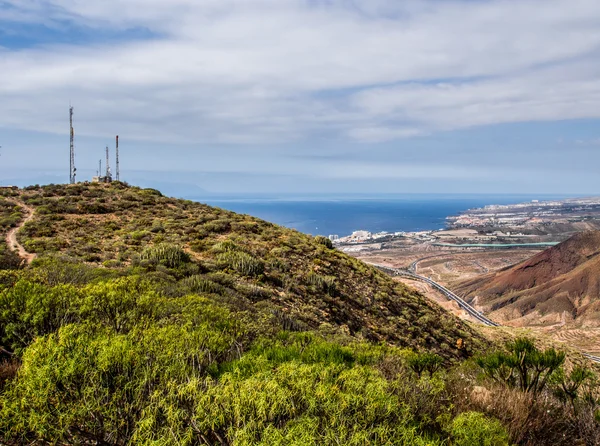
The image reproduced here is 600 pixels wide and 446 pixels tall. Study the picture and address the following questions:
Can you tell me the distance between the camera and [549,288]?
209ft

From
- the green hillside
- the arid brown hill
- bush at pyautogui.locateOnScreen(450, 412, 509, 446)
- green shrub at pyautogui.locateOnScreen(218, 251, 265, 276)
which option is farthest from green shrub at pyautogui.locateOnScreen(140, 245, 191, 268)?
the arid brown hill

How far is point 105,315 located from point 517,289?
77.4m

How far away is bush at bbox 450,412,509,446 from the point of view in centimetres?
551

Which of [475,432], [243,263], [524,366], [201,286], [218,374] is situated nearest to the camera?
[475,432]

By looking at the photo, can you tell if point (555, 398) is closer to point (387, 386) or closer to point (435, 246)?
point (387, 386)

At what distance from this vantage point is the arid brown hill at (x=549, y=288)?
186 feet

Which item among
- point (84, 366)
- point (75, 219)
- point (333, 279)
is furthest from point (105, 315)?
point (75, 219)

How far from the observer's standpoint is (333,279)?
2081cm

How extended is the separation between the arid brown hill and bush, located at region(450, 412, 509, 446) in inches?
2283

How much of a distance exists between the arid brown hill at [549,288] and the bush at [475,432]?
5798cm

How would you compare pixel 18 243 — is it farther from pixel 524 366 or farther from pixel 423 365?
pixel 524 366

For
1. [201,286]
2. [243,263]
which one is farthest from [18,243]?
[201,286]

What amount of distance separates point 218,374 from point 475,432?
13.6 feet

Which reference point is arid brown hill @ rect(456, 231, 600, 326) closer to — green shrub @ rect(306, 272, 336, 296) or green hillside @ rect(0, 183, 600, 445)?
green shrub @ rect(306, 272, 336, 296)
